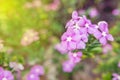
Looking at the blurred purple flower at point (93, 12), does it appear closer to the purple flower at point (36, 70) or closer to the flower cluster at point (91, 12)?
the flower cluster at point (91, 12)

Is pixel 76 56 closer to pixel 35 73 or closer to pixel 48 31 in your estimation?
pixel 35 73

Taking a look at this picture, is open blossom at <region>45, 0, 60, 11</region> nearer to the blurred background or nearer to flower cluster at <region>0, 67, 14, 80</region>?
the blurred background

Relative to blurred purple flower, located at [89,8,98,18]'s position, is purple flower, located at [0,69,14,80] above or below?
below

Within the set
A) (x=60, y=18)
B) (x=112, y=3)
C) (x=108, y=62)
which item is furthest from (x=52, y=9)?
(x=108, y=62)

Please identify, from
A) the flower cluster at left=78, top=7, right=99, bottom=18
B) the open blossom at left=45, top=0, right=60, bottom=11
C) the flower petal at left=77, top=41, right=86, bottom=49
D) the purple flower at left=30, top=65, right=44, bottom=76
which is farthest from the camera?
the open blossom at left=45, top=0, right=60, bottom=11

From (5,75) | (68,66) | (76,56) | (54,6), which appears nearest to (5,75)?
(5,75)

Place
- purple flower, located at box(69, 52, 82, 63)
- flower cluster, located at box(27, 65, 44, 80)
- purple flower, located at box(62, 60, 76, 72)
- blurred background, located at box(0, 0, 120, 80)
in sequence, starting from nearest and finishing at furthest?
purple flower, located at box(69, 52, 82, 63), flower cluster, located at box(27, 65, 44, 80), purple flower, located at box(62, 60, 76, 72), blurred background, located at box(0, 0, 120, 80)

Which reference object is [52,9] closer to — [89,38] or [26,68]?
[26,68]

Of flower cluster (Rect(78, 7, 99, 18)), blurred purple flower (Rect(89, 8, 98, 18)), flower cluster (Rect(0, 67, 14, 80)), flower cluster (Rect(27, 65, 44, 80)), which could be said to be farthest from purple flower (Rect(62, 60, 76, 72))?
flower cluster (Rect(0, 67, 14, 80))

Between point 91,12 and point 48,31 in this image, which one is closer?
point 91,12
